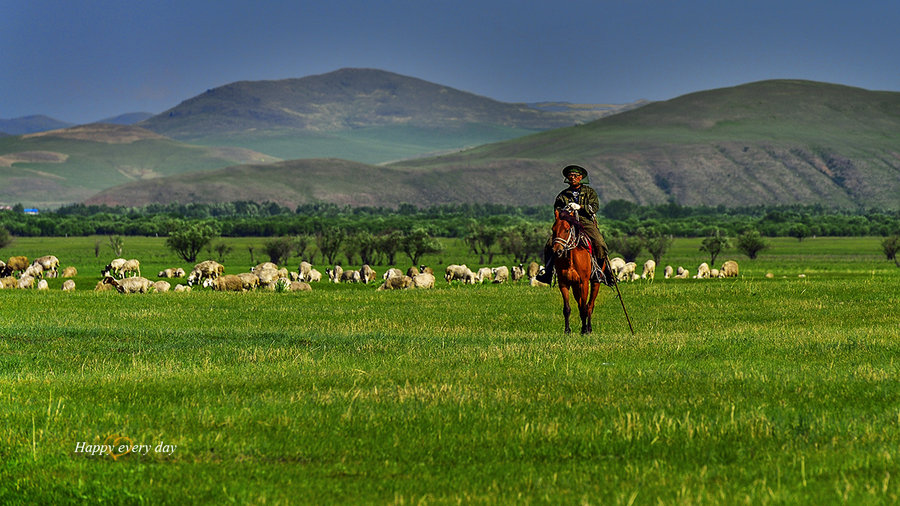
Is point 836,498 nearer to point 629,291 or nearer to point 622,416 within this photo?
point 622,416

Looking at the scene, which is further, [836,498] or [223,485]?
[223,485]

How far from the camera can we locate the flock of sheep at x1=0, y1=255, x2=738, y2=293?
50.4m

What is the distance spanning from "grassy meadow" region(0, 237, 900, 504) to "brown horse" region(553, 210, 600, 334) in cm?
125

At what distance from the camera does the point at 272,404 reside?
1352 centimetres

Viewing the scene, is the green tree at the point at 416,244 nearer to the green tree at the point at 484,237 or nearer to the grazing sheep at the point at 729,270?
the green tree at the point at 484,237

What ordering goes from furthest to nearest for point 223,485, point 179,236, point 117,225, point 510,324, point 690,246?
point 117,225
point 690,246
point 179,236
point 510,324
point 223,485

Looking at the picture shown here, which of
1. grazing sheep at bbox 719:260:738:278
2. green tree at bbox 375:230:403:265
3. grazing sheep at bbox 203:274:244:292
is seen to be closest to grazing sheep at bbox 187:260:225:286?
grazing sheep at bbox 203:274:244:292

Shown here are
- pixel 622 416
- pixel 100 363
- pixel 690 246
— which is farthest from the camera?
pixel 690 246

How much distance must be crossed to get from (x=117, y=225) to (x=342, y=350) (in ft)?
561

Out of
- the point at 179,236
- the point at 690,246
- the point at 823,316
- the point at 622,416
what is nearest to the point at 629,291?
the point at 823,316

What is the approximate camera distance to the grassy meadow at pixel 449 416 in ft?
32.6

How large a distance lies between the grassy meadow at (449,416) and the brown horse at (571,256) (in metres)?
1.25

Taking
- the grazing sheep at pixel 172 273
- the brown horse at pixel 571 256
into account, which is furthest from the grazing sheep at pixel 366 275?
the brown horse at pixel 571 256

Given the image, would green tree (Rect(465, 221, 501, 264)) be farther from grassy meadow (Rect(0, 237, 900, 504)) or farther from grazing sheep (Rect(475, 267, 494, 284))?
grassy meadow (Rect(0, 237, 900, 504))
